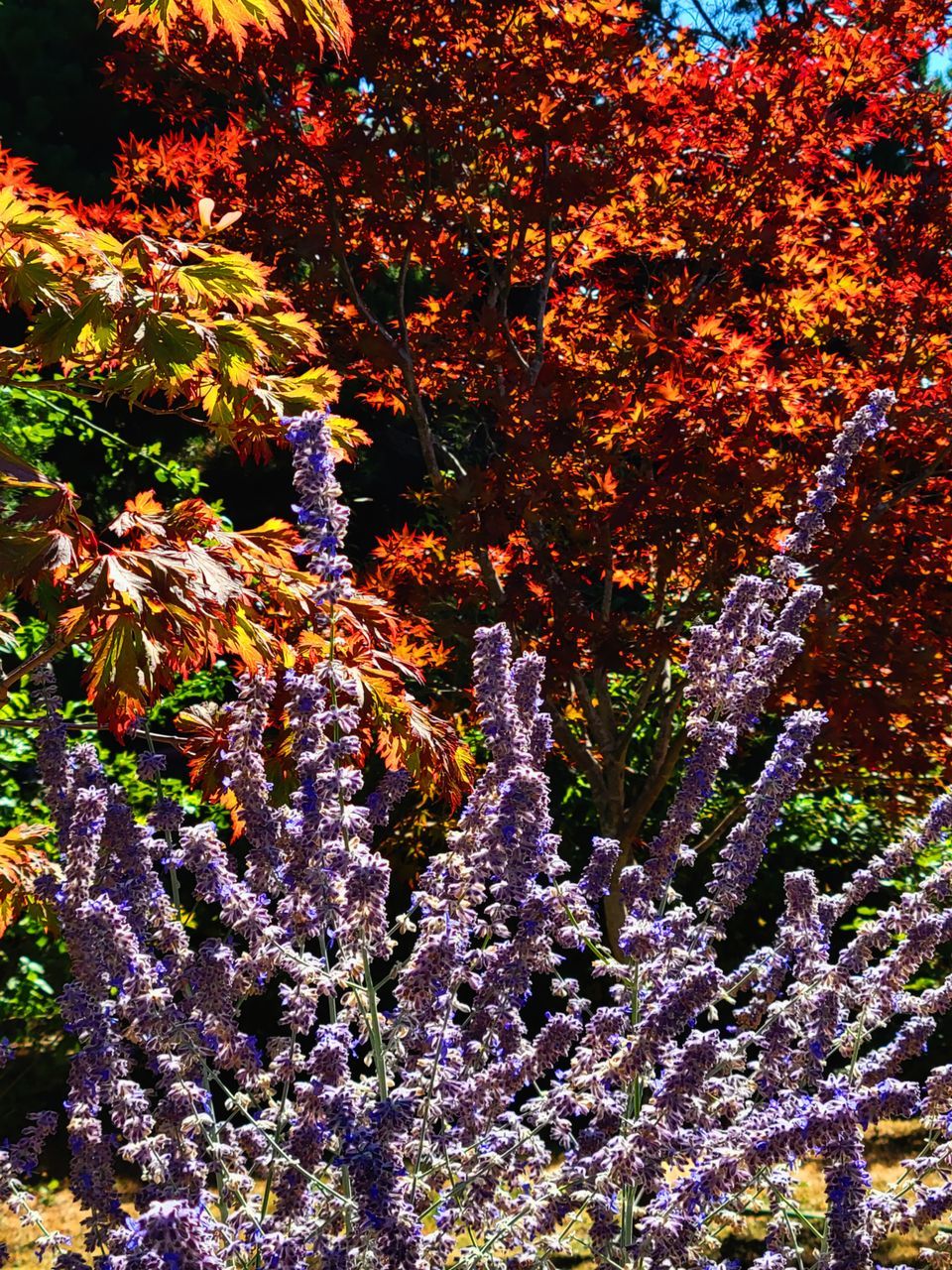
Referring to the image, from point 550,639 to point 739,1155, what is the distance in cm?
294

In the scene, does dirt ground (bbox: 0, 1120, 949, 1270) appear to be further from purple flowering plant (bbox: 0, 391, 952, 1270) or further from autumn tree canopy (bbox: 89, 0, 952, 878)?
purple flowering plant (bbox: 0, 391, 952, 1270)

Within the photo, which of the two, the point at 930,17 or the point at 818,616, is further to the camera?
the point at 930,17

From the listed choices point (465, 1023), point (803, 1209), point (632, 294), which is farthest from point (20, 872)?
point (803, 1209)

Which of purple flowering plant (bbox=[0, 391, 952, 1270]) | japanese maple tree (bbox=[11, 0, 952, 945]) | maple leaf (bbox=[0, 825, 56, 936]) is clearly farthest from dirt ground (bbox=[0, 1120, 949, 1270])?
purple flowering plant (bbox=[0, 391, 952, 1270])

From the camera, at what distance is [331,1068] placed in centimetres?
214

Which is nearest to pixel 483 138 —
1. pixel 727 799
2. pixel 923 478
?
pixel 923 478

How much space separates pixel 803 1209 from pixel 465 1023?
11.6 feet

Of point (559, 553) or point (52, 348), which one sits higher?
point (559, 553)

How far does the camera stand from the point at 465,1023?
2.58 meters

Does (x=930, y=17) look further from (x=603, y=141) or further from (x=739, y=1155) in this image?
(x=739, y=1155)

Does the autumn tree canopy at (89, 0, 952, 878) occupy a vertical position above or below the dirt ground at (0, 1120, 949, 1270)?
above

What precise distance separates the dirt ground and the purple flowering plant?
2236mm

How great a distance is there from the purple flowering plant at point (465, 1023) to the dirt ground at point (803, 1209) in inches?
88.0

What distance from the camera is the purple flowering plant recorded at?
7.00 feet
